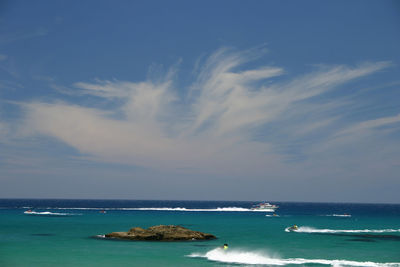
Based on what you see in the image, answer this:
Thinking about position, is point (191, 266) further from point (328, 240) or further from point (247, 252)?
point (328, 240)

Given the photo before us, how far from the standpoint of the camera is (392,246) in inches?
1972

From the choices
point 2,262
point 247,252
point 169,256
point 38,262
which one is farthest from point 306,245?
point 2,262

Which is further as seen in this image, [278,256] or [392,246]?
[392,246]

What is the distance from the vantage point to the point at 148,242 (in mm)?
50812

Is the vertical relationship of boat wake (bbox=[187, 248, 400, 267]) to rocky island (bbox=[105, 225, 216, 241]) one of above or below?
below

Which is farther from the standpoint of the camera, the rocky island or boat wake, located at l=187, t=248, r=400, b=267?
the rocky island

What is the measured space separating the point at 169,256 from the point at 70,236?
24.6 meters

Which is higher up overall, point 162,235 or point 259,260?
point 162,235

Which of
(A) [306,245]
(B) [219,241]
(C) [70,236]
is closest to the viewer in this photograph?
(A) [306,245]

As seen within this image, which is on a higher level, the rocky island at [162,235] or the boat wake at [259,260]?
the rocky island at [162,235]

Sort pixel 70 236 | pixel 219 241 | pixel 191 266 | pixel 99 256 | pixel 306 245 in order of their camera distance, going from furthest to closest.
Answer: pixel 70 236 < pixel 219 241 < pixel 306 245 < pixel 99 256 < pixel 191 266

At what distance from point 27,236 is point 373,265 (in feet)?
157

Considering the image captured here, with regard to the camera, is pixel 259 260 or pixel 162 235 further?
Result: pixel 162 235

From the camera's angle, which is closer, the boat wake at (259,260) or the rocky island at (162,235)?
the boat wake at (259,260)
